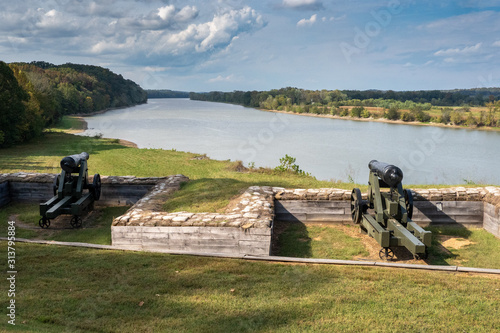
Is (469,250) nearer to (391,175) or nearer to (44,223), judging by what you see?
(391,175)

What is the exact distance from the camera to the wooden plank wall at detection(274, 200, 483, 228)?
7867 mm

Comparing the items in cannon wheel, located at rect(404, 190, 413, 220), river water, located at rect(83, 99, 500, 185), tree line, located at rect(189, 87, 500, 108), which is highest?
tree line, located at rect(189, 87, 500, 108)

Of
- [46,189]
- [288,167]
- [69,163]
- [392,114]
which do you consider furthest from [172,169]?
[392,114]

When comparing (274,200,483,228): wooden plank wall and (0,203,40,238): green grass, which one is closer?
(0,203,40,238): green grass

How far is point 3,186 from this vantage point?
9.32 m

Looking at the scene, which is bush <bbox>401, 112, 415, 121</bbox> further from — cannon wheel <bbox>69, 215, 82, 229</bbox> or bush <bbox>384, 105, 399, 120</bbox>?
cannon wheel <bbox>69, 215, 82, 229</bbox>

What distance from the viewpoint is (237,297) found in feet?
13.2

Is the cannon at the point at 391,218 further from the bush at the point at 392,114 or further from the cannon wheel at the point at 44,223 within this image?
the bush at the point at 392,114

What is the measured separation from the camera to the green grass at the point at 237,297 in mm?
3439

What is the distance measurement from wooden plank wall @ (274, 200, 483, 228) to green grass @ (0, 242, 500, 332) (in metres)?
2.94

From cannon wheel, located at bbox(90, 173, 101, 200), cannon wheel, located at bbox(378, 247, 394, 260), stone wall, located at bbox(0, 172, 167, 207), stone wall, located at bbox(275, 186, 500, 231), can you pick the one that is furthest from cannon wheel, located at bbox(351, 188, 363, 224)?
cannon wheel, located at bbox(90, 173, 101, 200)

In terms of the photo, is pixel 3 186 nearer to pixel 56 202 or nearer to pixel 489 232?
pixel 56 202

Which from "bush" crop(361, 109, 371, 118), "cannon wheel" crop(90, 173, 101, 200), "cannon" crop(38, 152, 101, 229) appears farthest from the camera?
"bush" crop(361, 109, 371, 118)

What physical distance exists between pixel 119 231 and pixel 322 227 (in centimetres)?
389
